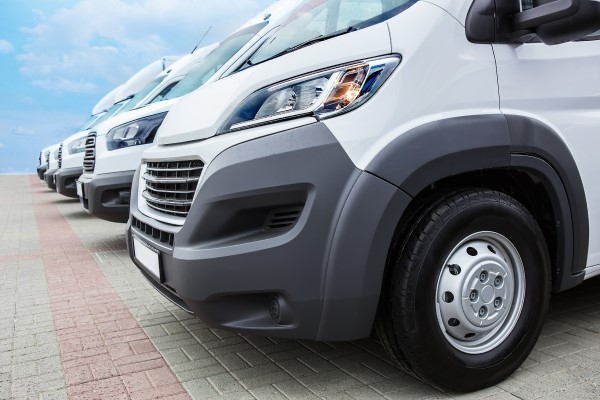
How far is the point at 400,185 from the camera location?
2.15 m

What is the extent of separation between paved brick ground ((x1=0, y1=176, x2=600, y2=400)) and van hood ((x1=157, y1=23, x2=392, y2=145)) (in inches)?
43.9

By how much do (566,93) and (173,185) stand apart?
1.80 metres

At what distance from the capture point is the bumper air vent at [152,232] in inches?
98.9

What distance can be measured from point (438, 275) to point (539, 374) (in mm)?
758

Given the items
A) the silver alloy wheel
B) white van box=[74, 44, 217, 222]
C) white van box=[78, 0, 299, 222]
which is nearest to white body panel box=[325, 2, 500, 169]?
the silver alloy wheel

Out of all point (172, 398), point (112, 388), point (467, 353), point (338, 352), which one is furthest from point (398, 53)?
point (112, 388)

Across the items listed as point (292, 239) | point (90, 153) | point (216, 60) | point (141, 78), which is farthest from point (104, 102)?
point (292, 239)

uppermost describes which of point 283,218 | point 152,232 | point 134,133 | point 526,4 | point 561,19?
point 526,4

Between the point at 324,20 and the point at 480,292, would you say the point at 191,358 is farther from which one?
the point at 324,20

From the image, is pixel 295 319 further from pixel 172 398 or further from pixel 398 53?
pixel 398 53

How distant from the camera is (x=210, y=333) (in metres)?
3.33

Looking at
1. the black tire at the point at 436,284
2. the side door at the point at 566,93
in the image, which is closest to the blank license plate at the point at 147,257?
the black tire at the point at 436,284

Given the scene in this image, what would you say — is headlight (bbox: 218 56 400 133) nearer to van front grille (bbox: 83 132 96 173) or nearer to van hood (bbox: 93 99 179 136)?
van hood (bbox: 93 99 179 136)

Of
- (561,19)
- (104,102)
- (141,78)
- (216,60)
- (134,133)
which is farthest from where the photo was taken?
(104,102)
